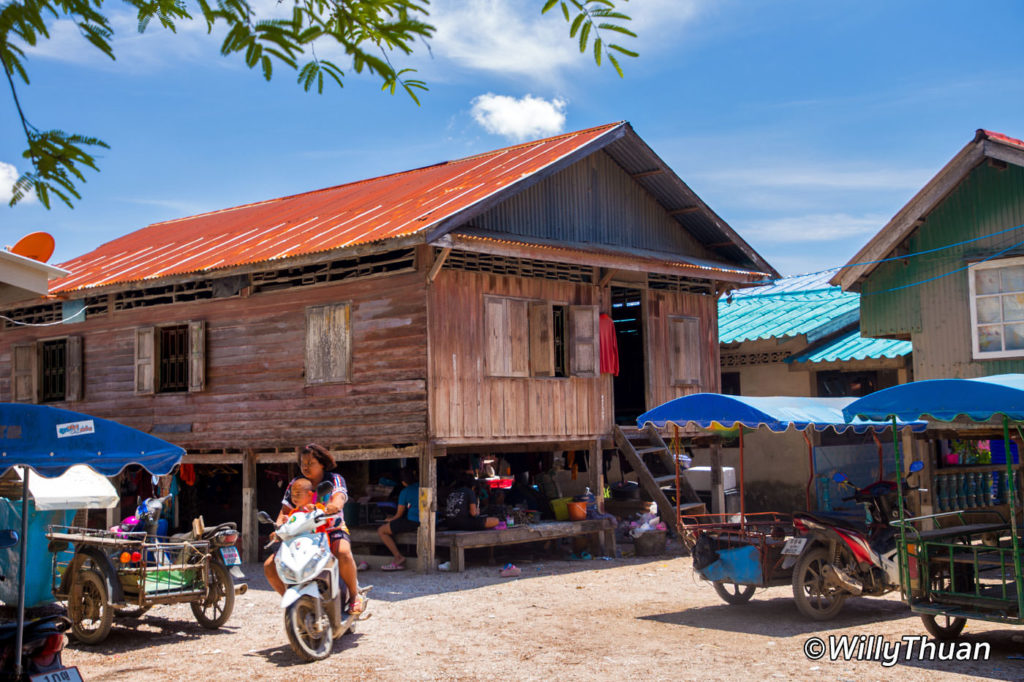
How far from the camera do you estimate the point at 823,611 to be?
31.2 feet

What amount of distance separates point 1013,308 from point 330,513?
34.3 feet

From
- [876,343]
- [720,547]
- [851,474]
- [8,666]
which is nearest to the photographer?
[8,666]

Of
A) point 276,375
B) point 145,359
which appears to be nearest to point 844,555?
point 276,375

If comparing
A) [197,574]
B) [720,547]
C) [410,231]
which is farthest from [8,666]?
[410,231]

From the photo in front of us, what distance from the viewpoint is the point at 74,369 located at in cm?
1897

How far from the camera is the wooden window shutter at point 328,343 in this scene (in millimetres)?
15234

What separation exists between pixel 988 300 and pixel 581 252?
5.79m

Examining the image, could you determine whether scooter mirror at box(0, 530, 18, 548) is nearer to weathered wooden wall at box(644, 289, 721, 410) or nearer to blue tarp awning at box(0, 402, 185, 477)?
blue tarp awning at box(0, 402, 185, 477)

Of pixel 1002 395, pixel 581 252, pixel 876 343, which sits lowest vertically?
pixel 1002 395

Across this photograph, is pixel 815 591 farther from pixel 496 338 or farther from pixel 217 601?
pixel 496 338

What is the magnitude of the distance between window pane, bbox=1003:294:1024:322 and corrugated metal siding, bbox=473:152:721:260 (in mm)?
5853

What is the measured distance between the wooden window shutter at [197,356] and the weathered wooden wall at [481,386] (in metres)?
4.87

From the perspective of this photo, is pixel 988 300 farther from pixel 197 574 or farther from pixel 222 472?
pixel 222 472

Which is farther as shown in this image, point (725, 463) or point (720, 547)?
point (725, 463)
